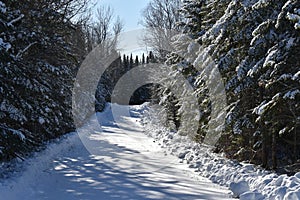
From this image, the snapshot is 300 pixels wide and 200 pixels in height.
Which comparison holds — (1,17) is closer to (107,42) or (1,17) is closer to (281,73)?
(281,73)

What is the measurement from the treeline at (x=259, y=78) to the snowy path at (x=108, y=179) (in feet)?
6.52

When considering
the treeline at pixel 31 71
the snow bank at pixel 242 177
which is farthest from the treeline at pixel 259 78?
the treeline at pixel 31 71

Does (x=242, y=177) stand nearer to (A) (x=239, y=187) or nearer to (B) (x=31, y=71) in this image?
(A) (x=239, y=187)

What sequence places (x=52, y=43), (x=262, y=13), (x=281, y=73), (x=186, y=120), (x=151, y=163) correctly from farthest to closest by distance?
(x=186, y=120) → (x=52, y=43) → (x=151, y=163) → (x=262, y=13) → (x=281, y=73)

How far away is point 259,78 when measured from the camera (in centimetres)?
783

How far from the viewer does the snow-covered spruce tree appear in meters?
7.81

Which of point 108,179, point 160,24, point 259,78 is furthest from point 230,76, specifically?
point 160,24

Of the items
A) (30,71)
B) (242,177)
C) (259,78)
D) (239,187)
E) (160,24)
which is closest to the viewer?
(239,187)

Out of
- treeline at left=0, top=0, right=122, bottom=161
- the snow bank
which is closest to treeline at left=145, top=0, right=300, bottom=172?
the snow bank

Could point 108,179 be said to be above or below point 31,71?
below

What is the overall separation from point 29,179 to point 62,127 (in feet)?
28.9

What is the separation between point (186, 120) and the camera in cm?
1594

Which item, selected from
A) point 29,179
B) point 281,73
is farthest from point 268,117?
point 29,179

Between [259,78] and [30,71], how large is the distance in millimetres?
6403
